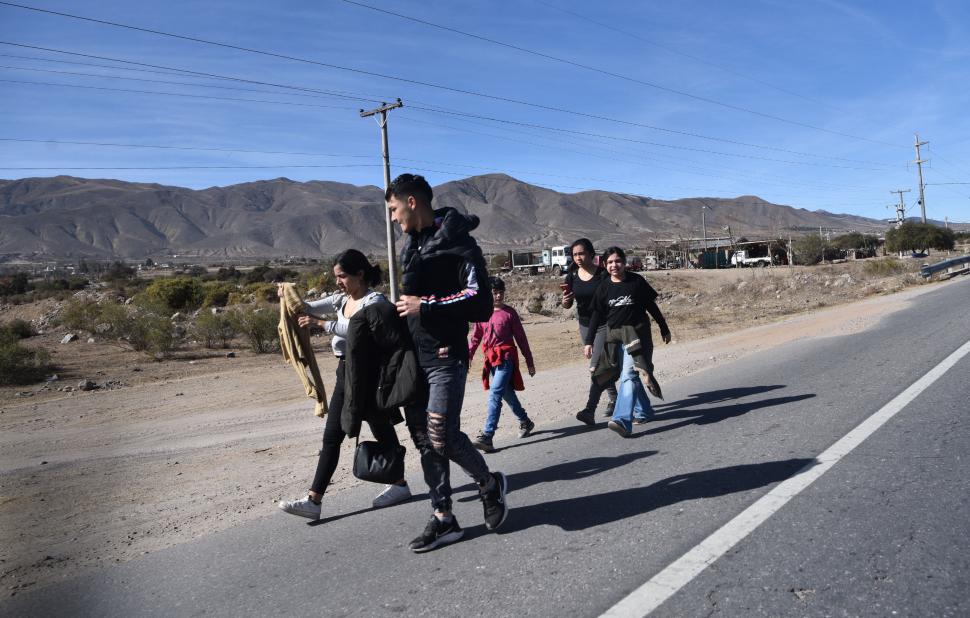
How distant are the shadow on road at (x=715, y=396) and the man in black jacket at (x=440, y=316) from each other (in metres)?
4.41

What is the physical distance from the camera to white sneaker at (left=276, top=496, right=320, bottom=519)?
4848 mm

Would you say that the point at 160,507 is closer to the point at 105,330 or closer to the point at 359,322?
the point at 359,322

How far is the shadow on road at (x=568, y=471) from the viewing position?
18.1 ft

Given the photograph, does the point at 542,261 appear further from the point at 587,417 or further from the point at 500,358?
the point at 500,358

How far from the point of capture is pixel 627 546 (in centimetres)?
401

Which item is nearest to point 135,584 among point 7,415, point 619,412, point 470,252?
point 470,252

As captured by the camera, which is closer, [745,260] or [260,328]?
[260,328]

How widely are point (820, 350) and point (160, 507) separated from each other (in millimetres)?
10620

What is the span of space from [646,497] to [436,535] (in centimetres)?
149

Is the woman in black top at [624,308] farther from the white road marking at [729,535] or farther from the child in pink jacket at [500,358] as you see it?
the white road marking at [729,535]

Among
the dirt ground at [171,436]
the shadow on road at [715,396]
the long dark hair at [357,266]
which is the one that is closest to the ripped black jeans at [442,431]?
the long dark hair at [357,266]

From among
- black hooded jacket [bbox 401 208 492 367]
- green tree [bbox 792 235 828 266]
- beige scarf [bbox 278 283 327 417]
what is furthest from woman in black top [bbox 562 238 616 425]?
green tree [bbox 792 235 828 266]

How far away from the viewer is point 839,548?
3.73 metres

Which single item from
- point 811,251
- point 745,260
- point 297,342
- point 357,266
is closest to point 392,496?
point 297,342
